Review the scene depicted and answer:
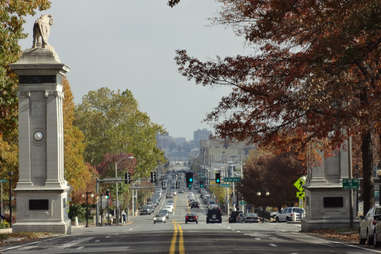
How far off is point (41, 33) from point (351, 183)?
2085 cm

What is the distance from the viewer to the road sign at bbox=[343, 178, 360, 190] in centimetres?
4503

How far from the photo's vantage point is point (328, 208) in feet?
159

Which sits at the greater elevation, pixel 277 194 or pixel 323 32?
pixel 323 32

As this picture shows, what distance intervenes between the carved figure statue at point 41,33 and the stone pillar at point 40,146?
971 mm

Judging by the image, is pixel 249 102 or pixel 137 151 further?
pixel 137 151

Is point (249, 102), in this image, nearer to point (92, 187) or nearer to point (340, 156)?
point (340, 156)

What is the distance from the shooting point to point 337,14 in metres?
24.8

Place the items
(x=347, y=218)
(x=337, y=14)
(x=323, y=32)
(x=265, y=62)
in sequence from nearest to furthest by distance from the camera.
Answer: (x=337, y=14), (x=323, y=32), (x=265, y=62), (x=347, y=218)

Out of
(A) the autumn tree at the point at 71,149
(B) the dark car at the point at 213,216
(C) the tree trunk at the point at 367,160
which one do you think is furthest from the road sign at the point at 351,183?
(B) the dark car at the point at 213,216

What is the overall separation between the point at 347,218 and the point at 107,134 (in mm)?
77939

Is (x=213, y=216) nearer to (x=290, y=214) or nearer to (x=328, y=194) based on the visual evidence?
(x=290, y=214)

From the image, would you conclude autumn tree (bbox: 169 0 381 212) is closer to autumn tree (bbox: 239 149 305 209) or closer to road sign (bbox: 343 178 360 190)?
road sign (bbox: 343 178 360 190)

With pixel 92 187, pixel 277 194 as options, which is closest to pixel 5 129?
pixel 92 187

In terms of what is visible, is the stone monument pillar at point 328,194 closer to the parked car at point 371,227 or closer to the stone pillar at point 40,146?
the parked car at point 371,227
